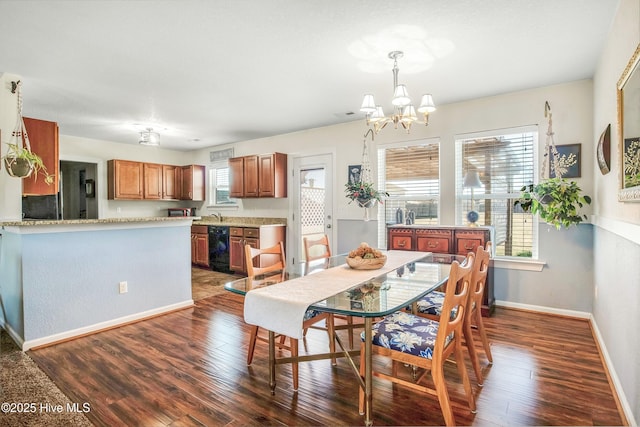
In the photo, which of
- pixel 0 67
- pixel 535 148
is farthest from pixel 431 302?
pixel 0 67

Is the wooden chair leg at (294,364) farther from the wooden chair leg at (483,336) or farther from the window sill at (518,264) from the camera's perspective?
the window sill at (518,264)

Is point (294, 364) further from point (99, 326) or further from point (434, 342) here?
point (99, 326)

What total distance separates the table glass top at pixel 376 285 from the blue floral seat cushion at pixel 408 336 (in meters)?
0.22

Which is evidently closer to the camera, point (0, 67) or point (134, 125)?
point (0, 67)

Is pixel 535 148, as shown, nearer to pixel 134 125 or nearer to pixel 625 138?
pixel 625 138

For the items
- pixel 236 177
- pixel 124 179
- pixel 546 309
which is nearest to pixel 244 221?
pixel 236 177

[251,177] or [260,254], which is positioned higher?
[251,177]

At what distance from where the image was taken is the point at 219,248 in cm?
614

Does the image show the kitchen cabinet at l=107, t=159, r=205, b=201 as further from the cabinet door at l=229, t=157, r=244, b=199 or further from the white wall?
the white wall

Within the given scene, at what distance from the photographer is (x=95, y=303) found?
10.7 feet

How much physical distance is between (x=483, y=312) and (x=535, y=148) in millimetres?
1896

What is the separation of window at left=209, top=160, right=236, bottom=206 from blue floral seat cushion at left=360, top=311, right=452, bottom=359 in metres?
5.28

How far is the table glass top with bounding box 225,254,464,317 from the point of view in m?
1.64

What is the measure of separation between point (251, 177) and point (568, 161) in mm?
4564
